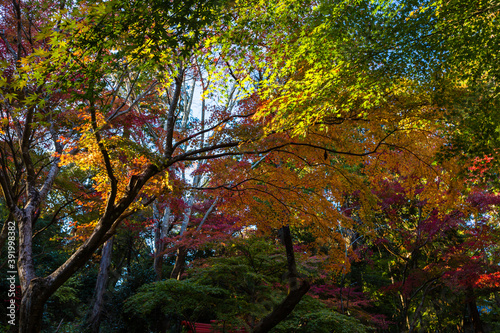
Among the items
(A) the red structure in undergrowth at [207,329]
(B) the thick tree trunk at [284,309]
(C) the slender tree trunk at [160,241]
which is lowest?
(A) the red structure in undergrowth at [207,329]

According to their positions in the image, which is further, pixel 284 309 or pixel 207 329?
pixel 207 329

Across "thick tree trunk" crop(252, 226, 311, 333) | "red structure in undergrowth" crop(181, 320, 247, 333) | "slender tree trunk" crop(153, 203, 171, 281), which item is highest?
"slender tree trunk" crop(153, 203, 171, 281)

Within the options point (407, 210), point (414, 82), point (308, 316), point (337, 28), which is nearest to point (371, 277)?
point (407, 210)

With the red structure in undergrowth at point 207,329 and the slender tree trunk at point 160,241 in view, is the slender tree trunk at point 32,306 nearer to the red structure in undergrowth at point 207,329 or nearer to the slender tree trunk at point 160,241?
the red structure in undergrowth at point 207,329

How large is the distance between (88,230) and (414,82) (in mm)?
8021

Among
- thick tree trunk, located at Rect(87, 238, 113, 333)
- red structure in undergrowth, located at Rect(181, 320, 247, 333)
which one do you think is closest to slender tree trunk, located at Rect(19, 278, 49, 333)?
red structure in undergrowth, located at Rect(181, 320, 247, 333)

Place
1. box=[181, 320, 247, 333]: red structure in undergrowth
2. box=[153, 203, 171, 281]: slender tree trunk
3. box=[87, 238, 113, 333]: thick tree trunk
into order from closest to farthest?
box=[181, 320, 247, 333]: red structure in undergrowth, box=[153, 203, 171, 281]: slender tree trunk, box=[87, 238, 113, 333]: thick tree trunk

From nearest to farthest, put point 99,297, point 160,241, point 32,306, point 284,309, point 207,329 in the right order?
point 32,306
point 284,309
point 207,329
point 160,241
point 99,297

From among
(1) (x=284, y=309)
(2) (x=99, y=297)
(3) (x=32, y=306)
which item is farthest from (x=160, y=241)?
(3) (x=32, y=306)

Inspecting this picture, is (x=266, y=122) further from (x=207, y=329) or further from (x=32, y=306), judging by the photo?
(x=207, y=329)

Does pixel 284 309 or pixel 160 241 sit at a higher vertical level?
pixel 160 241

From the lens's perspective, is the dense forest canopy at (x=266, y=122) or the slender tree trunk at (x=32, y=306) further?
the slender tree trunk at (x=32, y=306)

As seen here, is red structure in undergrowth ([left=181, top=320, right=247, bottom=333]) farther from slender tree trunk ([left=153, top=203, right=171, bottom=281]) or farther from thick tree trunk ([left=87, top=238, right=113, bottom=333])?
thick tree trunk ([left=87, top=238, right=113, bottom=333])

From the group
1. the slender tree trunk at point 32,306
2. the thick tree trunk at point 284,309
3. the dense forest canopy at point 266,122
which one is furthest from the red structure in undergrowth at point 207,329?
the slender tree trunk at point 32,306
